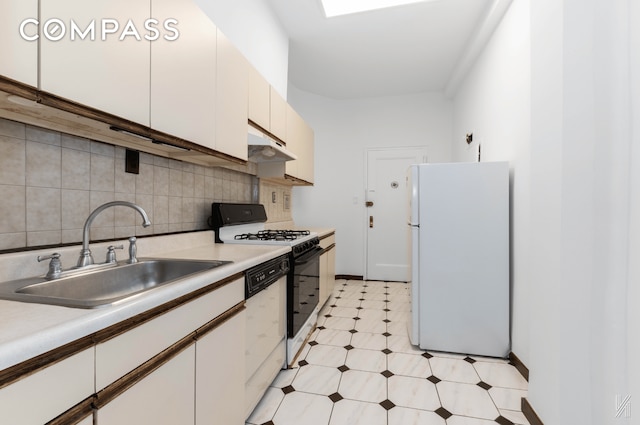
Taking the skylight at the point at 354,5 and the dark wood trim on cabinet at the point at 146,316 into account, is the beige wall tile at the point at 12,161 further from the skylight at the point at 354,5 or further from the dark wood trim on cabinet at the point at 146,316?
the skylight at the point at 354,5

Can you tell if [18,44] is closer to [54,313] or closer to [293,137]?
[54,313]

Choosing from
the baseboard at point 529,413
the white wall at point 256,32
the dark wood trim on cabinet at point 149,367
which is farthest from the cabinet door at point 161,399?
the white wall at point 256,32

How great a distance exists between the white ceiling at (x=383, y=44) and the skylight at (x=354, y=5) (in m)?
0.05

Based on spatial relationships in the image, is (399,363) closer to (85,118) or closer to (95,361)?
(95,361)

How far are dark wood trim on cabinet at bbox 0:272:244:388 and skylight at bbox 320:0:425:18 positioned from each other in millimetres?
2799

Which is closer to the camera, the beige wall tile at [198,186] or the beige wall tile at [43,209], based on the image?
the beige wall tile at [43,209]

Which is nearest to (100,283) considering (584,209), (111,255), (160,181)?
(111,255)

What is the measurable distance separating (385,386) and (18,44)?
2.31 meters

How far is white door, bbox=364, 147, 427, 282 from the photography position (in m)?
4.60

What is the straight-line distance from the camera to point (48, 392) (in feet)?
1.98

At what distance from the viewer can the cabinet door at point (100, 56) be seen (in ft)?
2.78

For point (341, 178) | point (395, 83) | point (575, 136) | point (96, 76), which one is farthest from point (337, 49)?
point (96, 76)

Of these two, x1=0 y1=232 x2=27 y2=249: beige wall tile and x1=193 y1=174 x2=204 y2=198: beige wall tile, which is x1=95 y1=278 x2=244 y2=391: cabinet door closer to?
x1=0 y1=232 x2=27 y2=249: beige wall tile

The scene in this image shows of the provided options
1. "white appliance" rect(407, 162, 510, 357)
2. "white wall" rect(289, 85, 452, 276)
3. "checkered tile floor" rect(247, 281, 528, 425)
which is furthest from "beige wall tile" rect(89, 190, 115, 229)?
Result: "white wall" rect(289, 85, 452, 276)
